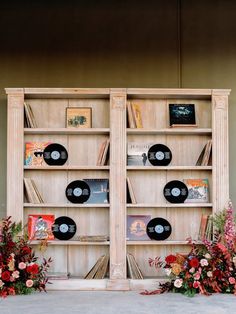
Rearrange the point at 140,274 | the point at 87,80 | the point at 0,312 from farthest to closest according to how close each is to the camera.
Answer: the point at 87,80 → the point at 140,274 → the point at 0,312

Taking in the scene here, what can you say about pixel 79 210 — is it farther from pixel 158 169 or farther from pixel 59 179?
pixel 158 169

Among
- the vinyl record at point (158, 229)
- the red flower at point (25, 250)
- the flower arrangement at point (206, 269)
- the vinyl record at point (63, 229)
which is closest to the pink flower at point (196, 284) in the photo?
the flower arrangement at point (206, 269)

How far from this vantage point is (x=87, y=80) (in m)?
5.75

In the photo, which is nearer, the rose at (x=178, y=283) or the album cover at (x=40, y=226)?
the rose at (x=178, y=283)

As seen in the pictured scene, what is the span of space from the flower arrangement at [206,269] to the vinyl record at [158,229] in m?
0.41

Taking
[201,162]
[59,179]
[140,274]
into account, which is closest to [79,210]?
[59,179]

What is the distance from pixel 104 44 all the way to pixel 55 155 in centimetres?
131

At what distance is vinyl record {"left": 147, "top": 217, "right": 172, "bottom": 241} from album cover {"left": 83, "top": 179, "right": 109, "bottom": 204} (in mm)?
513

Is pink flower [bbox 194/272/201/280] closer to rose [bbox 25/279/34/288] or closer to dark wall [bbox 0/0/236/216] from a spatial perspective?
dark wall [bbox 0/0/236/216]

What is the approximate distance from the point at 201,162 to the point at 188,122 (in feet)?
1.40

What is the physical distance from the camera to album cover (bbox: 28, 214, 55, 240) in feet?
17.7

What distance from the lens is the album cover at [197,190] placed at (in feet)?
18.1

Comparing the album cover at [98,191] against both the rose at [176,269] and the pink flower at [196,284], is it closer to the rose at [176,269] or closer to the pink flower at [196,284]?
the rose at [176,269]

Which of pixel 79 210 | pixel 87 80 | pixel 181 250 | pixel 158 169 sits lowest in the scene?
pixel 181 250
